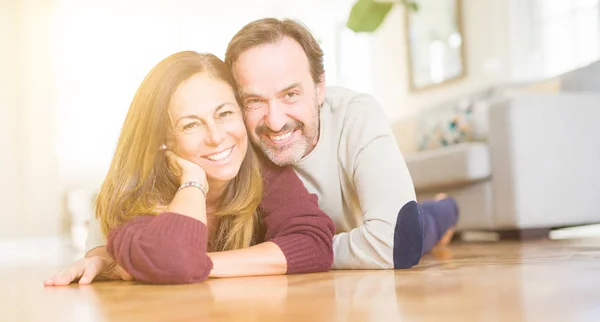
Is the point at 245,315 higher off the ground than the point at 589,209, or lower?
higher

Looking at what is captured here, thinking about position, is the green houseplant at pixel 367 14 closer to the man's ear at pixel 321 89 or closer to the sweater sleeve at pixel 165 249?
the man's ear at pixel 321 89

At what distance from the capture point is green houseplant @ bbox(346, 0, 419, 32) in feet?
4.48

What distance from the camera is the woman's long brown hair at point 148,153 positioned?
126cm

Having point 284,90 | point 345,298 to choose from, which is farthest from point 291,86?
point 345,298

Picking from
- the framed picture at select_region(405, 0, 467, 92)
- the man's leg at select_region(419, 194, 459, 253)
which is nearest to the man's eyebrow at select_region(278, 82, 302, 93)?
the man's leg at select_region(419, 194, 459, 253)

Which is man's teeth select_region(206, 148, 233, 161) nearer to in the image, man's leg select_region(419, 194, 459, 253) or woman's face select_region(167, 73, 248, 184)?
woman's face select_region(167, 73, 248, 184)

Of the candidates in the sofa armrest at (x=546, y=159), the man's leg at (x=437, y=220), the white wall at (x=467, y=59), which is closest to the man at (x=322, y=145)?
the man's leg at (x=437, y=220)

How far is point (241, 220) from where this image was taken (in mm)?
1370

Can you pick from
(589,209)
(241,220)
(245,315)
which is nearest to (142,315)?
(245,315)

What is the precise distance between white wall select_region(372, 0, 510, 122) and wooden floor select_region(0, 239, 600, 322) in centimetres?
331

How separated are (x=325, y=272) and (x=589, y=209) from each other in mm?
2028

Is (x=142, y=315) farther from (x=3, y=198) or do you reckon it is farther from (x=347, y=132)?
(x=3, y=198)

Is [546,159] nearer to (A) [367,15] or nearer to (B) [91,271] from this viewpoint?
(A) [367,15]

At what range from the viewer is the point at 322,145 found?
1421 millimetres
